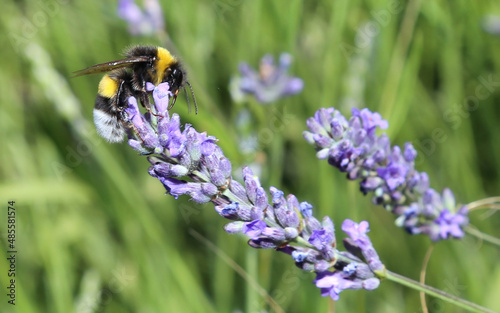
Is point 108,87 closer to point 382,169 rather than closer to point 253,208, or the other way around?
point 253,208

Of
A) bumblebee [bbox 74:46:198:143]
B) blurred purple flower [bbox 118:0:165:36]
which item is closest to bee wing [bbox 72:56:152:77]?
bumblebee [bbox 74:46:198:143]

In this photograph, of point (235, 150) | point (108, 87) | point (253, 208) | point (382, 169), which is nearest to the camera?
point (253, 208)

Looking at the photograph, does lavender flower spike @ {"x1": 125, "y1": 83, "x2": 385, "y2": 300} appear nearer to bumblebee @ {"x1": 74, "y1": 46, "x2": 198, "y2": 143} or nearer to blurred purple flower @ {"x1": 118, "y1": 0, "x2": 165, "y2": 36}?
bumblebee @ {"x1": 74, "y1": 46, "x2": 198, "y2": 143}

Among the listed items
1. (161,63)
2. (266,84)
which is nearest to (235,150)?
(266,84)

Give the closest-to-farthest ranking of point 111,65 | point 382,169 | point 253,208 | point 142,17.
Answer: point 253,208
point 382,169
point 111,65
point 142,17

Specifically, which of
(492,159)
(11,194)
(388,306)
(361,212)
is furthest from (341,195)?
(11,194)

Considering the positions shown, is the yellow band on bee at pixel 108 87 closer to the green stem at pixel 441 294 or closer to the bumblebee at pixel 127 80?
the bumblebee at pixel 127 80
